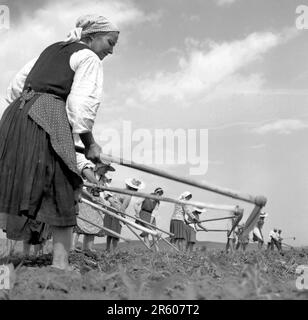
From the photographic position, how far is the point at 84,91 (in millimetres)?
3771

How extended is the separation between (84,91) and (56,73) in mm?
316

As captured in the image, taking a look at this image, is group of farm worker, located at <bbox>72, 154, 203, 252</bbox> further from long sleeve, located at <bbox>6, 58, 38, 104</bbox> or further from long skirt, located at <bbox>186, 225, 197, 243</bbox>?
long sleeve, located at <bbox>6, 58, 38, 104</bbox>

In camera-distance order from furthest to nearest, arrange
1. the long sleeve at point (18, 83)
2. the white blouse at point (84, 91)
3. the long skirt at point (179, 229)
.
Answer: the long skirt at point (179, 229) → the long sleeve at point (18, 83) → the white blouse at point (84, 91)

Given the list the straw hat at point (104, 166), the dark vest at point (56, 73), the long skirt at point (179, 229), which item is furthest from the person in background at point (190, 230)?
the dark vest at point (56, 73)

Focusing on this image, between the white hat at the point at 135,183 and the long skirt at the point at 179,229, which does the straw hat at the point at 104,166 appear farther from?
the long skirt at the point at 179,229

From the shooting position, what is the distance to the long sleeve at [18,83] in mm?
4277

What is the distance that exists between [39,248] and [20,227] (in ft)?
7.39

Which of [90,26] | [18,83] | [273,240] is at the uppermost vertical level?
[90,26]

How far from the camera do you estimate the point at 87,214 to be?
873cm

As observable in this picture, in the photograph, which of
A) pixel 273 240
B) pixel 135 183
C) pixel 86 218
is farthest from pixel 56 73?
pixel 273 240

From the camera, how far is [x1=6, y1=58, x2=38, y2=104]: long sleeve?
4.28m

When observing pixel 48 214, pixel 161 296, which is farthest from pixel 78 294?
pixel 48 214

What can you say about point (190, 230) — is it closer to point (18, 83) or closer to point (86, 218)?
point (86, 218)
